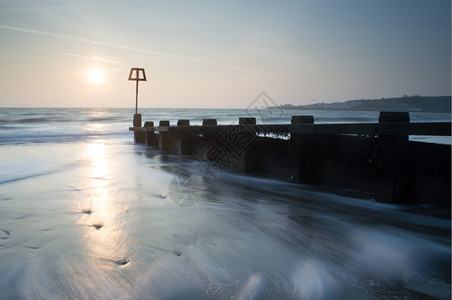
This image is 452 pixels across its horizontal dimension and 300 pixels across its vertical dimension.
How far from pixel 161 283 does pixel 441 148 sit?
3494 millimetres

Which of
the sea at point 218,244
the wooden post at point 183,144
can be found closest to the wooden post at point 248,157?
the sea at point 218,244

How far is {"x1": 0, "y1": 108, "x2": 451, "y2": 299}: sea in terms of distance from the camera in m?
2.52

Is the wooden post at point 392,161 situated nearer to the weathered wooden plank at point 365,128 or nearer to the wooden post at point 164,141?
the weathered wooden plank at point 365,128

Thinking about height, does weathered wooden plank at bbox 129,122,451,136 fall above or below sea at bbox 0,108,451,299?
above

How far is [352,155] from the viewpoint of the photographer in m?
4.92

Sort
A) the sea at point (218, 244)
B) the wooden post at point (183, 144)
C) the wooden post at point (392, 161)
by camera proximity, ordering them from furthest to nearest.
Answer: the wooden post at point (183, 144) → the wooden post at point (392, 161) → the sea at point (218, 244)

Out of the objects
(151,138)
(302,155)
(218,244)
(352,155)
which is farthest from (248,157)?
(151,138)

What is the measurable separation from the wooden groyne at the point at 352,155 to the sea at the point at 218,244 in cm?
26

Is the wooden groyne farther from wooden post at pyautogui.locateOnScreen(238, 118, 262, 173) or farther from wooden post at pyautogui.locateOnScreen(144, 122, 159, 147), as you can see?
wooden post at pyautogui.locateOnScreen(144, 122, 159, 147)

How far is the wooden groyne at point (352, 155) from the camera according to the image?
4.01m

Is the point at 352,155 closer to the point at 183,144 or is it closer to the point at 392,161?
the point at 392,161

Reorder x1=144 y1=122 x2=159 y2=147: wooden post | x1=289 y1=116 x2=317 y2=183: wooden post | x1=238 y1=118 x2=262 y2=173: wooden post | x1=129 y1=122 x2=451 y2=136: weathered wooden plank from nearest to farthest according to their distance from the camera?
x1=129 y1=122 x2=451 y2=136: weathered wooden plank → x1=289 y1=116 x2=317 y2=183: wooden post → x1=238 y1=118 x2=262 y2=173: wooden post → x1=144 y1=122 x2=159 y2=147: wooden post

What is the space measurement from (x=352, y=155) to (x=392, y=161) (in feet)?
2.68

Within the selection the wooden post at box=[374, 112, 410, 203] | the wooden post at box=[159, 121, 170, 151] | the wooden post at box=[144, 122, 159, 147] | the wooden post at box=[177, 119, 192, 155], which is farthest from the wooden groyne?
the wooden post at box=[144, 122, 159, 147]
